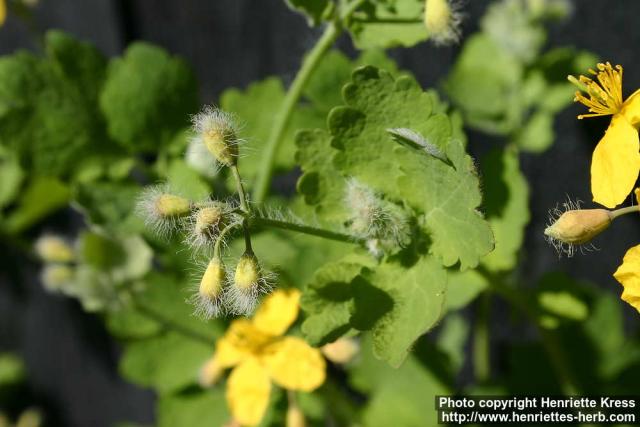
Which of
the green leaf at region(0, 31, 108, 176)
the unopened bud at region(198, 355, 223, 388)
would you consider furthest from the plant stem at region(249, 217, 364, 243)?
the green leaf at region(0, 31, 108, 176)

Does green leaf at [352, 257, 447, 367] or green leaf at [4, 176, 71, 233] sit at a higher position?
green leaf at [352, 257, 447, 367]

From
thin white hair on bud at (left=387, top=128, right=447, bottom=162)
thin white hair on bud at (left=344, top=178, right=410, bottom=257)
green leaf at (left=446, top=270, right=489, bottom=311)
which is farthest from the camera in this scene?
green leaf at (left=446, top=270, right=489, bottom=311)

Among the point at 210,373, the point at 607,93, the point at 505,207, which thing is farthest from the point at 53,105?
the point at 607,93

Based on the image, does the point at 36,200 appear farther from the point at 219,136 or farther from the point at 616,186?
the point at 616,186

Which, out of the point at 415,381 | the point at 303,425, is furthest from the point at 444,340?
the point at 303,425

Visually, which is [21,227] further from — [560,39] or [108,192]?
[560,39]

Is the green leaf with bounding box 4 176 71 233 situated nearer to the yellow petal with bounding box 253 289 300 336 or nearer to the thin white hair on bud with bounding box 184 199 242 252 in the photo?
the yellow petal with bounding box 253 289 300 336
